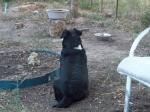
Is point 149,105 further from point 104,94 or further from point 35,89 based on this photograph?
point 35,89

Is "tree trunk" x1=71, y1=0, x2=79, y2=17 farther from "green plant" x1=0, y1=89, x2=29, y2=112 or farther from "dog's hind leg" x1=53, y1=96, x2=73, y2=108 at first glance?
"dog's hind leg" x1=53, y1=96, x2=73, y2=108

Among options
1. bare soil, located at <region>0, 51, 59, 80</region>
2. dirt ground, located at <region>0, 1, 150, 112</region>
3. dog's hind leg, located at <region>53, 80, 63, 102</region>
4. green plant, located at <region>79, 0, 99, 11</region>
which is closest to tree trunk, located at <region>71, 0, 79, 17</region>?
dirt ground, located at <region>0, 1, 150, 112</region>

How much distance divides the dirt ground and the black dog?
0.31 ft

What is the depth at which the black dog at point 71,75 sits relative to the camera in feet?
13.8

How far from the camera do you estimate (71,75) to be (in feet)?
13.9

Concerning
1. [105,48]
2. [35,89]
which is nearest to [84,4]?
[105,48]

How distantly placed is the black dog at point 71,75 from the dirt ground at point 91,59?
0.10 metres

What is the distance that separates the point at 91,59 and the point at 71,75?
64.0 inches

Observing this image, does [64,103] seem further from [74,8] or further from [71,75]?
[74,8]

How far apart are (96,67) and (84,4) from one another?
455 centimetres

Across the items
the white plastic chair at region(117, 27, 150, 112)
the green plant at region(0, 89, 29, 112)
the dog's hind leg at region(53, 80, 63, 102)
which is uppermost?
the white plastic chair at region(117, 27, 150, 112)

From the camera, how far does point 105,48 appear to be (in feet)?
21.3

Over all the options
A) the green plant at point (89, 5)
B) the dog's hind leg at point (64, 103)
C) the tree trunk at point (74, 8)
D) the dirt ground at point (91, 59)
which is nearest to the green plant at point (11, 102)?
the dirt ground at point (91, 59)

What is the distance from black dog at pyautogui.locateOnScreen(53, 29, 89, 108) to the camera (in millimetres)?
4202
